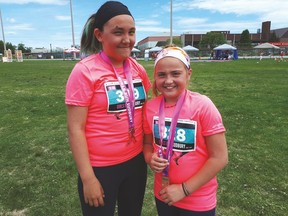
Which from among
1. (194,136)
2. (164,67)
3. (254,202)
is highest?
(164,67)

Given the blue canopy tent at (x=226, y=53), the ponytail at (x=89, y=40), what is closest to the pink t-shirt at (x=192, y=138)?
the ponytail at (x=89, y=40)

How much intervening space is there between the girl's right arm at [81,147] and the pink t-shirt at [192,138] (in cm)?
48

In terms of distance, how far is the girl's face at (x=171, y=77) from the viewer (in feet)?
6.44

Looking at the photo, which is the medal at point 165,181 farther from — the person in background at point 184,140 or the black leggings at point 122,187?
the black leggings at point 122,187

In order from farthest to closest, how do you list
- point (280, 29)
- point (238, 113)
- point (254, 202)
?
1. point (280, 29)
2. point (238, 113)
3. point (254, 202)

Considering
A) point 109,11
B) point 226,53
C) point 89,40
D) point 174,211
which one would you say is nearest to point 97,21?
point 109,11

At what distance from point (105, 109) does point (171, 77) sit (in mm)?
490

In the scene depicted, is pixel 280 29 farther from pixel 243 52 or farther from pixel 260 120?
pixel 260 120

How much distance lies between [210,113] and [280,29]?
13843 cm

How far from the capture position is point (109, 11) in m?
1.93

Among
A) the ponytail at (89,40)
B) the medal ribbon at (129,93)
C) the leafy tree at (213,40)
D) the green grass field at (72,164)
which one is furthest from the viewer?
the leafy tree at (213,40)

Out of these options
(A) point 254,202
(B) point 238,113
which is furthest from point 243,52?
(A) point 254,202

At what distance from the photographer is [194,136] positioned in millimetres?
1936

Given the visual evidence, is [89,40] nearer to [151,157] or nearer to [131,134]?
[131,134]
